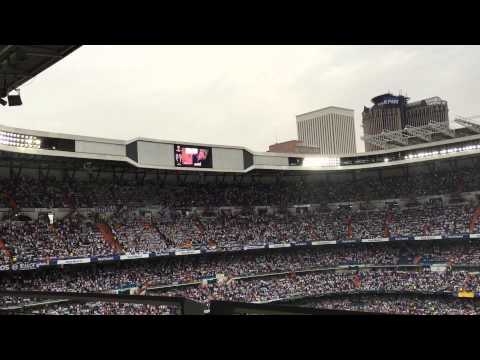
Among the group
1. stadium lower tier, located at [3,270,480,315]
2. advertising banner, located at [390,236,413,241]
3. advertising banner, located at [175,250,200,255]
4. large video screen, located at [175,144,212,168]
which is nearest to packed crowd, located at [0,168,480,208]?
large video screen, located at [175,144,212,168]

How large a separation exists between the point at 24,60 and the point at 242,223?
37.3m

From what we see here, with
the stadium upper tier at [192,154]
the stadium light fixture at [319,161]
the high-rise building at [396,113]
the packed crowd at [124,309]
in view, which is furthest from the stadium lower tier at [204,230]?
the high-rise building at [396,113]

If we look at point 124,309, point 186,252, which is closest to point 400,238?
point 186,252

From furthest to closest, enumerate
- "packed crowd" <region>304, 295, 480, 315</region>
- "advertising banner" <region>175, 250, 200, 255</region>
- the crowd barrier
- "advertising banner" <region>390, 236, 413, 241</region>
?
1. "advertising banner" <region>390, 236, 413, 241</region>
2. "advertising banner" <region>175, 250, 200, 255</region>
3. "packed crowd" <region>304, 295, 480, 315</region>
4. the crowd barrier

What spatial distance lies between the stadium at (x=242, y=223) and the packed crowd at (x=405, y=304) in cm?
12

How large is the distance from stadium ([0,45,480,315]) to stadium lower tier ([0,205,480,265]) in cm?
15

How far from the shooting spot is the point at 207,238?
41.1 metres

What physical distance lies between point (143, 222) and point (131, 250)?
16.5 feet

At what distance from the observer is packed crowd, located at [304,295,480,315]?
120 feet

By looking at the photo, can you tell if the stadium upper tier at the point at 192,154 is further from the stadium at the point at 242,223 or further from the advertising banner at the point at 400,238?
the advertising banner at the point at 400,238

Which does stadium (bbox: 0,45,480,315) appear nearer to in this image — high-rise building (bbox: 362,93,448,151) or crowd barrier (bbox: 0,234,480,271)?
crowd barrier (bbox: 0,234,480,271)

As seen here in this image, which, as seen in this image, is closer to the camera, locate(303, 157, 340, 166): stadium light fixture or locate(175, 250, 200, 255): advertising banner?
locate(175, 250, 200, 255): advertising banner

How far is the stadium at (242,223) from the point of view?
109ft
